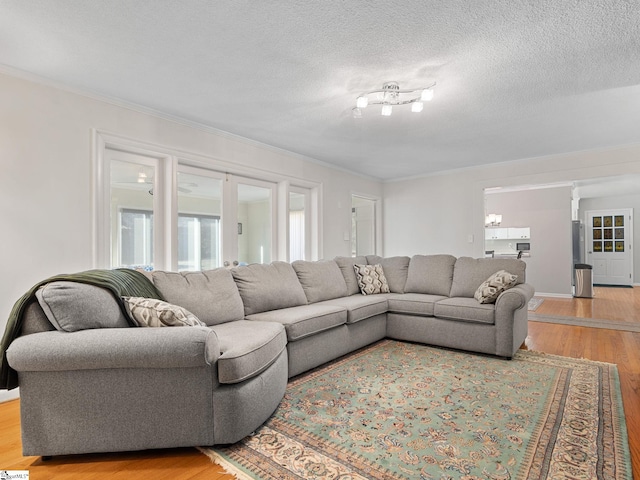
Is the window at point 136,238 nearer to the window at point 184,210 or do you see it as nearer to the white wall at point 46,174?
Answer: the window at point 184,210

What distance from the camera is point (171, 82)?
286 cm

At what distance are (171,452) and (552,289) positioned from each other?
756 cm

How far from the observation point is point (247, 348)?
1.93m

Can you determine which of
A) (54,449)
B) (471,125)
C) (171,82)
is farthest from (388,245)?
(54,449)

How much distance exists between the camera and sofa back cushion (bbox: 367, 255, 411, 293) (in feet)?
14.4

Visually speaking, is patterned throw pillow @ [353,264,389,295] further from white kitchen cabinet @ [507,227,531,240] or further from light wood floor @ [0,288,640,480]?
white kitchen cabinet @ [507,227,531,240]

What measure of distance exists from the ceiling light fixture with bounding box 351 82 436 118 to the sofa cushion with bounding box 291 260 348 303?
5.34 ft

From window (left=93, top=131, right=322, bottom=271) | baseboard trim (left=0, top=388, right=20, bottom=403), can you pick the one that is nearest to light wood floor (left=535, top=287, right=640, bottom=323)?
window (left=93, top=131, right=322, bottom=271)

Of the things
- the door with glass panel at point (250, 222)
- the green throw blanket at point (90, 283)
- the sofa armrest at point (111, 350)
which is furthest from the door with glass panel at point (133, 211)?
A: the sofa armrest at point (111, 350)

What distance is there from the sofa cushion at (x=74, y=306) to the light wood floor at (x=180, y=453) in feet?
2.14

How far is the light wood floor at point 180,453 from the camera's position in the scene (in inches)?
65.1

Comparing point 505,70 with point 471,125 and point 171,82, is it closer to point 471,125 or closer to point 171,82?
point 471,125

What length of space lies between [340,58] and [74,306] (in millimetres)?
2243

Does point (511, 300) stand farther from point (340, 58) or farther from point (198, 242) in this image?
point (198, 242)
